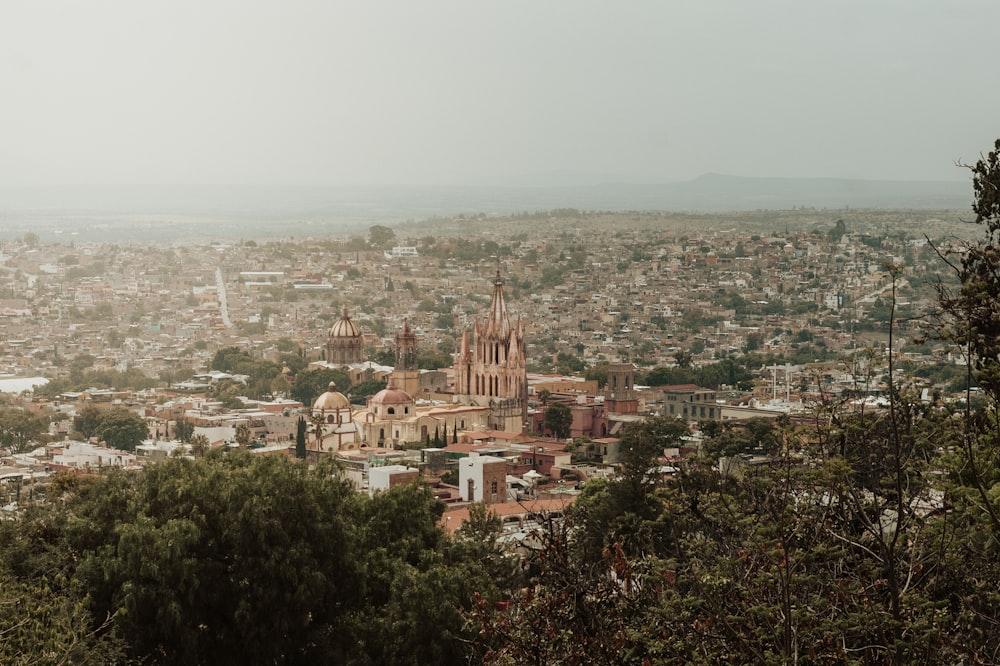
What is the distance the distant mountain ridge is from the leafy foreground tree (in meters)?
Answer: 109

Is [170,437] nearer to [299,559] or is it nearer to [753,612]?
[299,559]

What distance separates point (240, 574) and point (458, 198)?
482 feet

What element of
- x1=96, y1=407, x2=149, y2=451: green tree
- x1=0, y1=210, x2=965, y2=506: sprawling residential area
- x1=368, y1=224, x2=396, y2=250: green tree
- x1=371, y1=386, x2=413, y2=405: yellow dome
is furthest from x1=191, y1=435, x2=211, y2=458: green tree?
x1=368, y1=224, x2=396, y2=250: green tree

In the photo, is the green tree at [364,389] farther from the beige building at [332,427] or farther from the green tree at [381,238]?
the green tree at [381,238]

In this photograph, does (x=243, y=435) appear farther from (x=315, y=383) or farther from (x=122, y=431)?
(x=315, y=383)

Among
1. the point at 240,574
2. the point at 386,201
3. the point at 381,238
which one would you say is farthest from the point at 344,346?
the point at 386,201

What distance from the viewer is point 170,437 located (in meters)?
40.4

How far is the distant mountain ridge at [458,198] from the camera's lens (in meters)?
129

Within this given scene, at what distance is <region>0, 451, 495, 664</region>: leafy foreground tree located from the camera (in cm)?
997

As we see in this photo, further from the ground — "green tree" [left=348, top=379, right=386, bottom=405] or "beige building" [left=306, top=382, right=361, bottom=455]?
"beige building" [left=306, top=382, right=361, bottom=455]

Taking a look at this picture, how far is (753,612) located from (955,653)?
70cm

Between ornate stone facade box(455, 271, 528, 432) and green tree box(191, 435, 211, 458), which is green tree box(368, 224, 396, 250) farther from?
green tree box(191, 435, 211, 458)

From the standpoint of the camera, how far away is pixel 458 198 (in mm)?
156375

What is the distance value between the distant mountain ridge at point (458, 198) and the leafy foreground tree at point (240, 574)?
109059 mm
